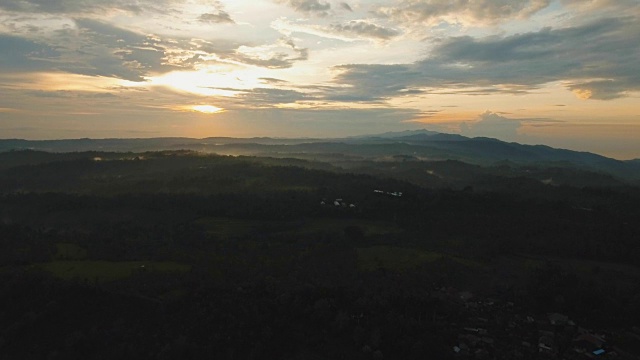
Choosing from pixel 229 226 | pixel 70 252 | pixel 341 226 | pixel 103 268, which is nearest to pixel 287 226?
pixel 341 226

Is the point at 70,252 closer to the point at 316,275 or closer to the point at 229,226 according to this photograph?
the point at 229,226

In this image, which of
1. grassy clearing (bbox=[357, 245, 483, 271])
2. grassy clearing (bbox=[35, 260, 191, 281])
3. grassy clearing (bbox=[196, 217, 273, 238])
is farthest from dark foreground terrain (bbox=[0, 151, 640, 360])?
grassy clearing (bbox=[196, 217, 273, 238])

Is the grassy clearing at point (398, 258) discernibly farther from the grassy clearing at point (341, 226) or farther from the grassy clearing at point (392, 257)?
the grassy clearing at point (341, 226)

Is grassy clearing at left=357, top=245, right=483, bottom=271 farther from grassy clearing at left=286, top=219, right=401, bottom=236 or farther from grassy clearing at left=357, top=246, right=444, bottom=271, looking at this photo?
grassy clearing at left=286, top=219, right=401, bottom=236

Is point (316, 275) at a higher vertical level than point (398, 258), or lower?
lower

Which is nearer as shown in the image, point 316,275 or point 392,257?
point 316,275

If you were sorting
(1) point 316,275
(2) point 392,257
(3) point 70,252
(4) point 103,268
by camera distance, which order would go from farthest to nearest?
→ (3) point 70,252 < (2) point 392,257 < (4) point 103,268 < (1) point 316,275

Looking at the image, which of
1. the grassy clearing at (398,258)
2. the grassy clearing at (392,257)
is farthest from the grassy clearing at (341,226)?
the grassy clearing at (398,258)
